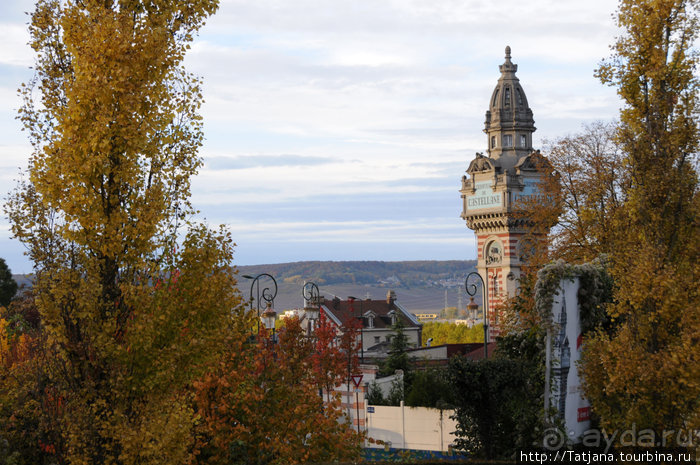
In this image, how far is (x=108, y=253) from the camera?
11.6 m

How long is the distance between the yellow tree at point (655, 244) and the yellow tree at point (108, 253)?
8.26 metres

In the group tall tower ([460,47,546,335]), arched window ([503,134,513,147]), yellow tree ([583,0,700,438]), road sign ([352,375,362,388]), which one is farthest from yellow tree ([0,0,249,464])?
arched window ([503,134,513,147])

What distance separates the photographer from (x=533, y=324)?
24.6m

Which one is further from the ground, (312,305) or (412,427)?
(312,305)

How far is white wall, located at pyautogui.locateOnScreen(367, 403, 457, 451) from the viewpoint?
3325 centimetres

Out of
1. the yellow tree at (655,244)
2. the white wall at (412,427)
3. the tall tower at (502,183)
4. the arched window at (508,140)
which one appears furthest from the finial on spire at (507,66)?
the yellow tree at (655,244)

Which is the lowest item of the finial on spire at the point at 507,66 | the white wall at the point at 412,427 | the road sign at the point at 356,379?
the white wall at the point at 412,427

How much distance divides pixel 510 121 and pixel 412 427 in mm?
48575

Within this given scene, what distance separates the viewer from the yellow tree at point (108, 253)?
11289 mm

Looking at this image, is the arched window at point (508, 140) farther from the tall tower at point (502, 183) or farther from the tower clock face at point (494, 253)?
the tower clock face at point (494, 253)

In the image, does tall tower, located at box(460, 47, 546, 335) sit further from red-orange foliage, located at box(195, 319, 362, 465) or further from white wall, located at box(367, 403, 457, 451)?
red-orange foliage, located at box(195, 319, 362, 465)

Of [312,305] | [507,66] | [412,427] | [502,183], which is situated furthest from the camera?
[507,66]

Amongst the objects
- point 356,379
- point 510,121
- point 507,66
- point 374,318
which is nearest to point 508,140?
point 510,121

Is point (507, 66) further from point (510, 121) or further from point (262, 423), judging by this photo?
point (262, 423)
